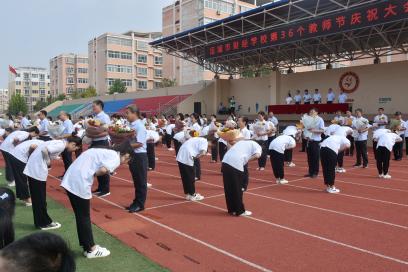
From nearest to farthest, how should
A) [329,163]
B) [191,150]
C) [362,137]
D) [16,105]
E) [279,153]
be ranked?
[191,150], [329,163], [279,153], [362,137], [16,105]

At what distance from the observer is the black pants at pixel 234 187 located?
6.51 metres

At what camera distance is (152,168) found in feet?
39.5

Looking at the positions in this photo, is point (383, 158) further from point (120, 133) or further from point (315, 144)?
point (120, 133)

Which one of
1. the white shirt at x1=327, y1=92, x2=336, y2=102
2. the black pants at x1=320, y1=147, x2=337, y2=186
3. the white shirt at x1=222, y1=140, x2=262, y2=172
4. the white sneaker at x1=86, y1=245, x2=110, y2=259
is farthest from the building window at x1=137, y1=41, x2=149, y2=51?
Answer: the white sneaker at x1=86, y1=245, x2=110, y2=259

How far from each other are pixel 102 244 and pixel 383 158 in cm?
824

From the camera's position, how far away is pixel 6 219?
2.57 metres

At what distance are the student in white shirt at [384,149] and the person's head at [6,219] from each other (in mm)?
9498

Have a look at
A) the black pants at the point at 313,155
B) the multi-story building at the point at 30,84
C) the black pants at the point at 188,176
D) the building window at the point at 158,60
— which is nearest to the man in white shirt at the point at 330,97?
the black pants at the point at 313,155

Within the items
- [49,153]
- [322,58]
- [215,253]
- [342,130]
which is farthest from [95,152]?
[322,58]

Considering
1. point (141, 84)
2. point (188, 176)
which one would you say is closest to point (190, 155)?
point (188, 176)

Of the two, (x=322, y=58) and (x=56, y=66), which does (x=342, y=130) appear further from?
(x=56, y=66)

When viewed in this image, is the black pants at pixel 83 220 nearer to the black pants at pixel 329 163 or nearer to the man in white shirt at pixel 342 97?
the black pants at pixel 329 163

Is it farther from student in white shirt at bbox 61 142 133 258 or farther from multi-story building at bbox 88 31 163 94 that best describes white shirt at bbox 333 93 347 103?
multi-story building at bbox 88 31 163 94

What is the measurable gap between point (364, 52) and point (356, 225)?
18864 mm
